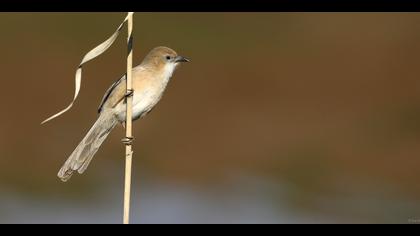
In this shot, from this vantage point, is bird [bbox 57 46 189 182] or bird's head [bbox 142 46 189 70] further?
bird's head [bbox 142 46 189 70]

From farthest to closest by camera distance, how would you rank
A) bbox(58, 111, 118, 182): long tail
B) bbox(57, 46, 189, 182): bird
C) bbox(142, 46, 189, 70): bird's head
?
bbox(142, 46, 189, 70): bird's head
bbox(57, 46, 189, 182): bird
bbox(58, 111, 118, 182): long tail

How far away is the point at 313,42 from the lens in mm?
16359

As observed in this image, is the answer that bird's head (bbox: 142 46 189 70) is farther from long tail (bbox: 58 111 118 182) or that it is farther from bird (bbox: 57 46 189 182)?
long tail (bbox: 58 111 118 182)

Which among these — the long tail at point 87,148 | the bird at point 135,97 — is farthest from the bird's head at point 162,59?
the long tail at point 87,148

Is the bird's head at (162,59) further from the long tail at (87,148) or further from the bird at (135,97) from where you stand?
the long tail at (87,148)

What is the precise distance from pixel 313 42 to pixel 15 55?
5.88 meters

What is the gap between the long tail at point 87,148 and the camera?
5.64 metres

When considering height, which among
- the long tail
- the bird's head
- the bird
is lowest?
the long tail

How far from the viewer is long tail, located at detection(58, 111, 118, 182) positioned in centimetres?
564

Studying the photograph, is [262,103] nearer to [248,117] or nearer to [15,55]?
[248,117]

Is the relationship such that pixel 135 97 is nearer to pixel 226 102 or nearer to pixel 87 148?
pixel 87 148

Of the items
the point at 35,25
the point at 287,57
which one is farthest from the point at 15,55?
the point at 287,57

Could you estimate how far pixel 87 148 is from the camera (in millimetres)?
5867

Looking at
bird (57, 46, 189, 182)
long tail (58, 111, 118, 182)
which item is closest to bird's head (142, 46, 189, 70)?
bird (57, 46, 189, 182)
